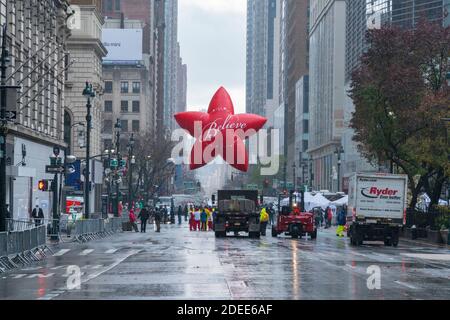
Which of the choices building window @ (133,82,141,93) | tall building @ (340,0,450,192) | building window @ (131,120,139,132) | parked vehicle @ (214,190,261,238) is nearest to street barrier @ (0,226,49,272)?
parked vehicle @ (214,190,261,238)

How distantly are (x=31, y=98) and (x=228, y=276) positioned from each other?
35957 millimetres

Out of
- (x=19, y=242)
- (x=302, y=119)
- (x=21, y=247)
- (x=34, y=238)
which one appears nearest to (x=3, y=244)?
(x=19, y=242)

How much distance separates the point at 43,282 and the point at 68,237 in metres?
29.0

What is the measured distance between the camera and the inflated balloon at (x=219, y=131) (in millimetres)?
68438

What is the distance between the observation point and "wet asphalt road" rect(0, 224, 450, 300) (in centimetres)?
2012

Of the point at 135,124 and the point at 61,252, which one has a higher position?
the point at 135,124

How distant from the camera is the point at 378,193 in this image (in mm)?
48000

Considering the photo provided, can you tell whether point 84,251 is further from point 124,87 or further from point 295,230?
point 124,87

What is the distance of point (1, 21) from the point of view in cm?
5097

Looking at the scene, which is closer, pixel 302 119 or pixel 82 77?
pixel 82 77

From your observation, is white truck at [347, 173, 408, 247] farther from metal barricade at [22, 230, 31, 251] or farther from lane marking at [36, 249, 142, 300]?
metal barricade at [22, 230, 31, 251]

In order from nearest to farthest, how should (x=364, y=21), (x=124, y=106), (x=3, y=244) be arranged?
(x=3, y=244) < (x=364, y=21) < (x=124, y=106)
